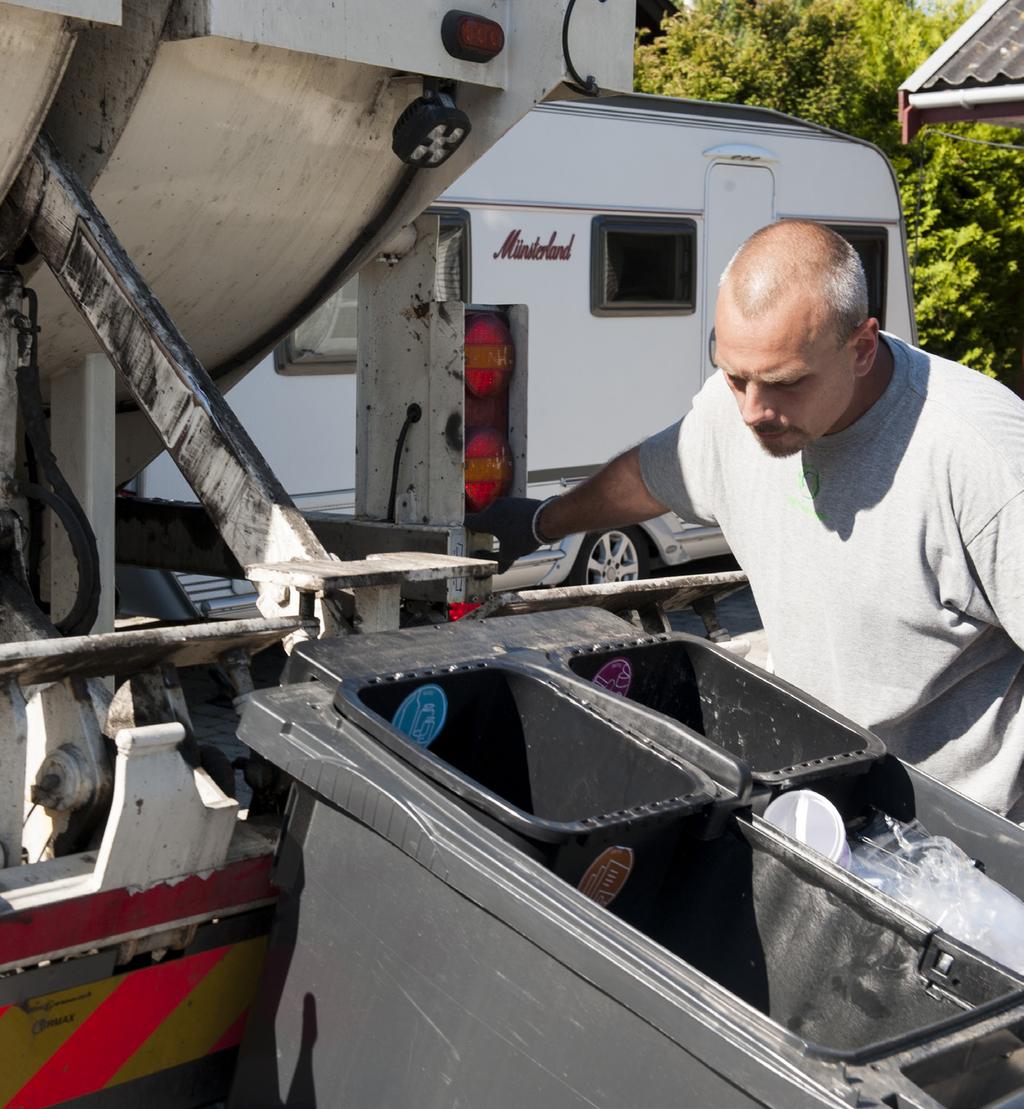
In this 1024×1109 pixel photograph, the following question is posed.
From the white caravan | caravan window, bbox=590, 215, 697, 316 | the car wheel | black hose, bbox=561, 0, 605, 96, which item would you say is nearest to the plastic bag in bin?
black hose, bbox=561, 0, 605, 96

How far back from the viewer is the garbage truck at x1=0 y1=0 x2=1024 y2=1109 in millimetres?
1864

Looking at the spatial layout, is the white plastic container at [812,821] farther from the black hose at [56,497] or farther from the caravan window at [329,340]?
the caravan window at [329,340]

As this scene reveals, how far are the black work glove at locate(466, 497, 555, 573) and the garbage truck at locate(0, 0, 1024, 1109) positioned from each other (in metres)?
0.18

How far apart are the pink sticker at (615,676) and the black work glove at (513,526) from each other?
62cm

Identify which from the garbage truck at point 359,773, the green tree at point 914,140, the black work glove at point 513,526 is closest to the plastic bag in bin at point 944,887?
the garbage truck at point 359,773

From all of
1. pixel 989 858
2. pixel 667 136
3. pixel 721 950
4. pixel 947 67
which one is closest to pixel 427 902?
pixel 721 950

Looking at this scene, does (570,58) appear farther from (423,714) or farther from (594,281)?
(594,281)

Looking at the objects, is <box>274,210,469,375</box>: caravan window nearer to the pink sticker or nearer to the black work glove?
the black work glove

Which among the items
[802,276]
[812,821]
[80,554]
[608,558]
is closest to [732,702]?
[812,821]

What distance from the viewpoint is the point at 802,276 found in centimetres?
228

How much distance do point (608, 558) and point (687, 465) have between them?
5.14 metres

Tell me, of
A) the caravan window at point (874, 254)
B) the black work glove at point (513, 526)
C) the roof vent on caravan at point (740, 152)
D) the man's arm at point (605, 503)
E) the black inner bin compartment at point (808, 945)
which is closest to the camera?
the black inner bin compartment at point (808, 945)

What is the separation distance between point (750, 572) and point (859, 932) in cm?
80

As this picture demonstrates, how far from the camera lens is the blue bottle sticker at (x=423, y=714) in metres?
2.24
